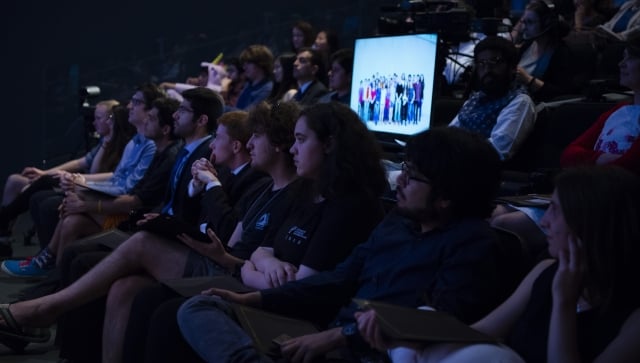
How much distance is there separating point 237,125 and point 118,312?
103 centimetres

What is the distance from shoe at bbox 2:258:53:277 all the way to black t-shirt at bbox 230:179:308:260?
2035 mm

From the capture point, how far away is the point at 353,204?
8.77 feet

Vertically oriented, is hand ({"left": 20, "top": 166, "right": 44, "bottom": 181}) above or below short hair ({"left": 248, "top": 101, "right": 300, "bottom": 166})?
below

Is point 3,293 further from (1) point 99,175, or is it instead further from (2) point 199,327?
(2) point 199,327

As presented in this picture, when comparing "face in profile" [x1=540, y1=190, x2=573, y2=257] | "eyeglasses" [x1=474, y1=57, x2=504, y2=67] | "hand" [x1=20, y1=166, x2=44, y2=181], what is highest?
"eyeglasses" [x1=474, y1=57, x2=504, y2=67]

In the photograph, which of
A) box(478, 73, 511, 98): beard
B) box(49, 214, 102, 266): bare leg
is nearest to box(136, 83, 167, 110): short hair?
box(49, 214, 102, 266): bare leg

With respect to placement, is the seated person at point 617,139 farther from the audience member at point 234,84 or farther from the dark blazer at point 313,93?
the audience member at point 234,84

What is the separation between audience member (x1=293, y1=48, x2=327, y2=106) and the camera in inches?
225

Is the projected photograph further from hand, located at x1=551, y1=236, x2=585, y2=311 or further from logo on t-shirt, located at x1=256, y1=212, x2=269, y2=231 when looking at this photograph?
hand, located at x1=551, y1=236, x2=585, y2=311

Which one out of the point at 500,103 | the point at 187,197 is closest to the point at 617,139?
the point at 500,103

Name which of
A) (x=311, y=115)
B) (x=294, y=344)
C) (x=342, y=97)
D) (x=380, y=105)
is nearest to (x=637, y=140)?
(x=311, y=115)

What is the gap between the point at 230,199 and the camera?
12.2 feet

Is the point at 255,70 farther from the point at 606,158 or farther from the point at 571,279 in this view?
the point at 571,279

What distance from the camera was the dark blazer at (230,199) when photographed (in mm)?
3535
